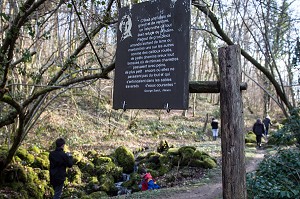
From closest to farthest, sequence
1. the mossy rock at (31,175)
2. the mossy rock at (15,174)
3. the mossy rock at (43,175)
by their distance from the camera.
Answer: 1. the mossy rock at (15,174)
2. the mossy rock at (31,175)
3. the mossy rock at (43,175)

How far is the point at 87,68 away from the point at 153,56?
2801 mm

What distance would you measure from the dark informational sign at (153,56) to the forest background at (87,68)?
3.52 feet

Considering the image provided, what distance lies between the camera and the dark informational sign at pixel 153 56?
149 inches

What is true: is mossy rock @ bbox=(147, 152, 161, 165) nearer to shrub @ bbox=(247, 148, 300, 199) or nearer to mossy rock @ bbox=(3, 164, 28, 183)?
mossy rock @ bbox=(3, 164, 28, 183)

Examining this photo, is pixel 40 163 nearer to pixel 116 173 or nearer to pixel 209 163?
pixel 116 173

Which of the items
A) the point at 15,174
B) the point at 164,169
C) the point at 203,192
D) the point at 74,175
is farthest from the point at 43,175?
the point at 203,192

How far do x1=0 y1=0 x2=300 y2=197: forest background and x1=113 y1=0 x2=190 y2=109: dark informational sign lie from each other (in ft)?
3.52

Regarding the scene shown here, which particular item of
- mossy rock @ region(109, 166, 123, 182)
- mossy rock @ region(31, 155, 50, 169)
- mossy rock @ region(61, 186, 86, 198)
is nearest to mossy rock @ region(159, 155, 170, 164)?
mossy rock @ region(109, 166, 123, 182)

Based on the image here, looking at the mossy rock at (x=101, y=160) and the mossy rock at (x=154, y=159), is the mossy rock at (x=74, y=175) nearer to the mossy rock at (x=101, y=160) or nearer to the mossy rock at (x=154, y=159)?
the mossy rock at (x=101, y=160)

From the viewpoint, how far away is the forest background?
20.6 ft

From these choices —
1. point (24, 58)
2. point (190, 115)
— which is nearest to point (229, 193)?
point (24, 58)

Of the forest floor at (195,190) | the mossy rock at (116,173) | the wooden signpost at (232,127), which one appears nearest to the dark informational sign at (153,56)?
the wooden signpost at (232,127)

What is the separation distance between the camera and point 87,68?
6461 millimetres

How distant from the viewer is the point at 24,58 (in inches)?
202
